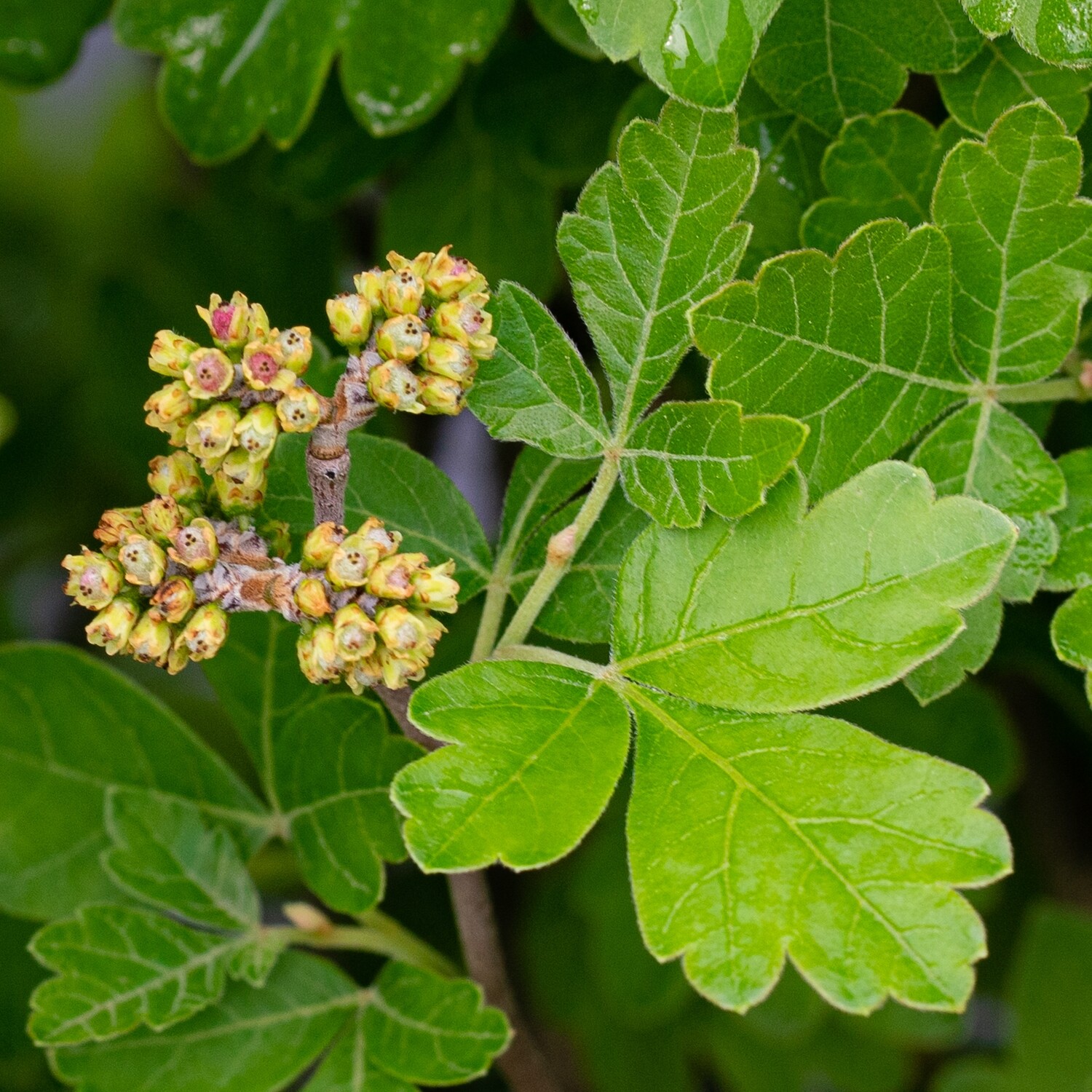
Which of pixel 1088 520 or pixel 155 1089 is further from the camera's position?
pixel 155 1089

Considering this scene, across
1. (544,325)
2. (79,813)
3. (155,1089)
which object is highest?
(544,325)

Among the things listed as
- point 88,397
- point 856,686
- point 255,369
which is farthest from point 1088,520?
point 88,397

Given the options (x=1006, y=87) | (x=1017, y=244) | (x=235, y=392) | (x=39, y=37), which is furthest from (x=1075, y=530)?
(x=39, y=37)

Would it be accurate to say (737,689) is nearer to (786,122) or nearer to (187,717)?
(786,122)

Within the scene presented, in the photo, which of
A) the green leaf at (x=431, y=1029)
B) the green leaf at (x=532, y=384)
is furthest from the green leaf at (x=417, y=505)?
the green leaf at (x=431, y=1029)

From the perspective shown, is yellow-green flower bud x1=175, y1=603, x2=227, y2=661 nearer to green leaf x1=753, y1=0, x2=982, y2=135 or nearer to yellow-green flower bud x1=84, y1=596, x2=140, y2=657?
yellow-green flower bud x1=84, y1=596, x2=140, y2=657

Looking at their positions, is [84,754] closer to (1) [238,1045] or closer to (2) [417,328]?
(1) [238,1045]

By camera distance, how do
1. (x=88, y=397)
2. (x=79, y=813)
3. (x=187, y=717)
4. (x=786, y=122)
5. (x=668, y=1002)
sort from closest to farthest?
(x=786, y=122) < (x=79, y=813) < (x=668, y=1002) < (x=88, y=397) < (x=187, y=717)

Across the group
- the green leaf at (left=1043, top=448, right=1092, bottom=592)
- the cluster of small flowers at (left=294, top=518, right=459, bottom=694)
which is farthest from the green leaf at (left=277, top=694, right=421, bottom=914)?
the green leaf at (left=1043, top=448, right=1092, bottom=592)
